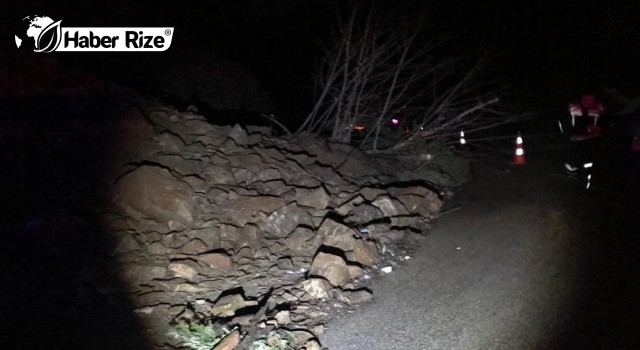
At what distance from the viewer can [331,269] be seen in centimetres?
580

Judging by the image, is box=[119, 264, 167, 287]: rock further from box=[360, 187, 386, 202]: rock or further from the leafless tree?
the leafless tree

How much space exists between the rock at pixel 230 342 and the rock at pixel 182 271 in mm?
1434

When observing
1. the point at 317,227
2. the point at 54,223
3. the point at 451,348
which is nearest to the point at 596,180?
the point at 317,227

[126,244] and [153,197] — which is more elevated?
[153,197]

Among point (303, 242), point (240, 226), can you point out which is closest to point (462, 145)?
point (303, 242)

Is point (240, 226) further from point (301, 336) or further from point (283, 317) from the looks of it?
point (301, 336)

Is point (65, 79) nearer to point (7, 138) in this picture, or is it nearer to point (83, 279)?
point (7, 138)

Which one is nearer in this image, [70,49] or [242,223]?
[242,223]

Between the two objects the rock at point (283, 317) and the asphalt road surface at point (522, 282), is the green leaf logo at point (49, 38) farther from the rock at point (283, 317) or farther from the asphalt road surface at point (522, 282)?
the asphalt road surface at point (522, 282)

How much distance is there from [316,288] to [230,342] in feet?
4.39

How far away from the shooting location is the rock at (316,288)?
546 centimetres

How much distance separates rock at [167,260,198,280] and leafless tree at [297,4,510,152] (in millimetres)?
6480

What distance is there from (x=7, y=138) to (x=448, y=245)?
6.56 metres

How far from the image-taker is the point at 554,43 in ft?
81.8
